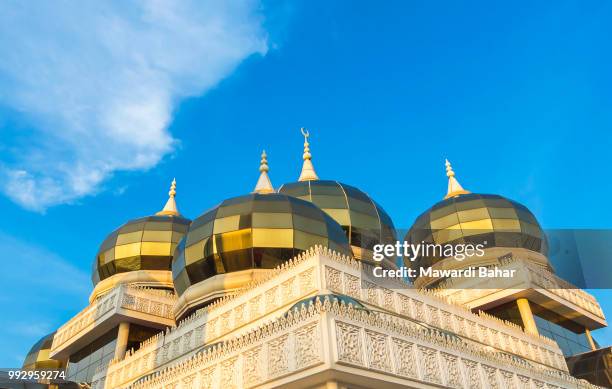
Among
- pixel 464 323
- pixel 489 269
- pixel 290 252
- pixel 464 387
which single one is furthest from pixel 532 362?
pixel 290 252

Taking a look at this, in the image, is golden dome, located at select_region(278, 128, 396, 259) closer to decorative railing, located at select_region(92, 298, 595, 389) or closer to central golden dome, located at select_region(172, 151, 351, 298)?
central golden dome, located at select_region(172, 151, 351, 298)

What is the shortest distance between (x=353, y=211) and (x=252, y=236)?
9780 millimetres

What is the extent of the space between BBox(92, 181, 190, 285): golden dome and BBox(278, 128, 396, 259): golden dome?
273 inches

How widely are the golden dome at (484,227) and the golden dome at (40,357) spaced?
991 inches

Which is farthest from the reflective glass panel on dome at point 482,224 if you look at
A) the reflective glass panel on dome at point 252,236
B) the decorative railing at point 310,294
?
the reflective glass panel on dome at point 252,236

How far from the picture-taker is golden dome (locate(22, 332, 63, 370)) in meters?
36.4

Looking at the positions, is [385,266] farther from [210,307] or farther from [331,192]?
[210,307]

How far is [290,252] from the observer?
1991cm

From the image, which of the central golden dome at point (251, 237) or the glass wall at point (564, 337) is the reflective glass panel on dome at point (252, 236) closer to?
the central golden dome at point (251, 237)

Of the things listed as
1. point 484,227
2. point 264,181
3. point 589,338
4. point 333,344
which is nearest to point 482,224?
point 484,227

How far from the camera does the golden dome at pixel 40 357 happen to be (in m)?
36.4

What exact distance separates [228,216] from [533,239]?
1688cm

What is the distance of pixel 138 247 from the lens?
30.2m

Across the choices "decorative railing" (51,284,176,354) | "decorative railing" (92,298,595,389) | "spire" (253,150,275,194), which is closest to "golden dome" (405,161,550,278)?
"spire" (253,150,275,194)
